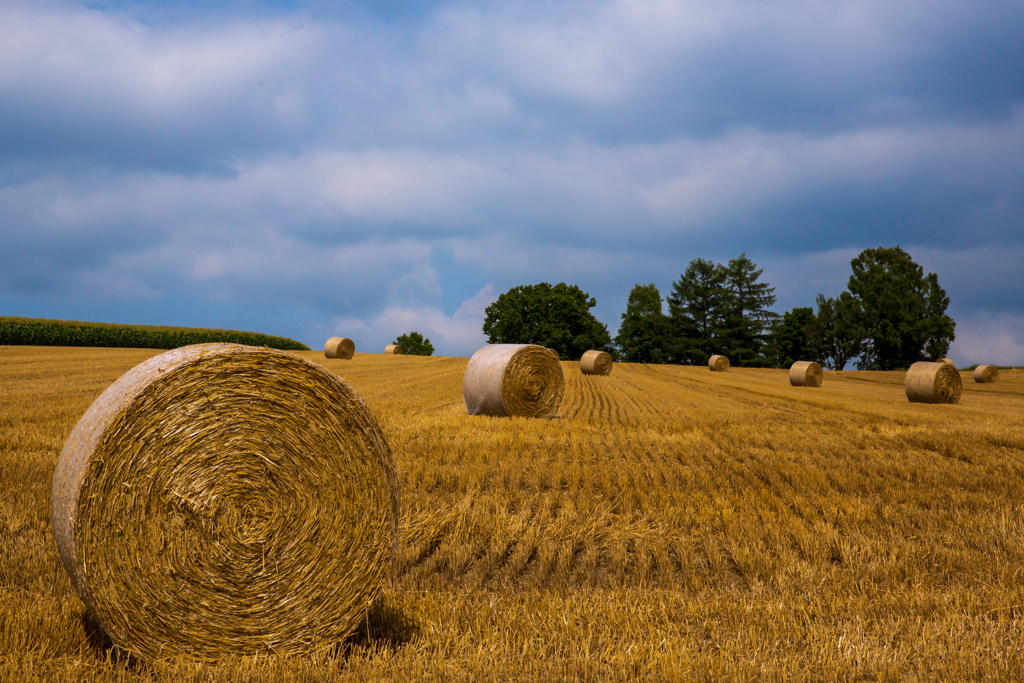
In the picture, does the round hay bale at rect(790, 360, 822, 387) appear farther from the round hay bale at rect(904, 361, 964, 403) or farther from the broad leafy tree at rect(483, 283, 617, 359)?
the broad leafy tree at rect(483, 283, 617, 359)

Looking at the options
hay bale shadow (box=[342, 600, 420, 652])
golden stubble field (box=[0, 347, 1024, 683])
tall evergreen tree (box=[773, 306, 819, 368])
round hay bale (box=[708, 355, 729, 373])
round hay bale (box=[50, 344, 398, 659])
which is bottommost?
hay bale shadow (box=[342, 600, 420, 652])

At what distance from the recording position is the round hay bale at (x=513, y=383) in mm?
13234

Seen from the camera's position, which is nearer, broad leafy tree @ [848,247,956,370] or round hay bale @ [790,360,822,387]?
round hay bale @ [790,360,822,387]

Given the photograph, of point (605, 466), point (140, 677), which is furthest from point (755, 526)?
point (140, 677)

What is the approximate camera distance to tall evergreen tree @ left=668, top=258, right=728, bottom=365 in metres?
67.8

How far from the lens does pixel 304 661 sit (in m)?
3.62

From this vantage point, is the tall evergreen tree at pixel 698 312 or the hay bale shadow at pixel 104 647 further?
the tall evergreen tree at pixel 698 312

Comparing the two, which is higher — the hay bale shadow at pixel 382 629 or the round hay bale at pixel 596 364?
the round hay bale at pixel 596 364

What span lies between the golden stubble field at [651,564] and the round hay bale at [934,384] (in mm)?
10707

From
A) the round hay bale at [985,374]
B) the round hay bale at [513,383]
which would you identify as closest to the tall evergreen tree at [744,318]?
the round hay bale at [985,374]

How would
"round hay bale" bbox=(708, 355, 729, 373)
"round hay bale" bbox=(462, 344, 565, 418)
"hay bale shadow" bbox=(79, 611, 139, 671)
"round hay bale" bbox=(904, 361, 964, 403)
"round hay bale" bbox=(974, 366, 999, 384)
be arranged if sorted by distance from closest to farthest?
"hay bale shadow" bbox=(79, 611, 139, 671), "round hay bale" bbox=(462, 344, 565, 418), "round hay bale" bbox=(904, 361, 964, 403), "round hay bale" bbox=(974, 366, 999, 384), "round hay bale" bbox=(708, 355, 729, 373)

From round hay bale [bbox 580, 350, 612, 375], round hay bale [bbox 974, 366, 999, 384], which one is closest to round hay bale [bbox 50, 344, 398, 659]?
round hay bale [bbox 580, 350, 612, 375]

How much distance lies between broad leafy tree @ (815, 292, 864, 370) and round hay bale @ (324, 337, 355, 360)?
46695 millimetres

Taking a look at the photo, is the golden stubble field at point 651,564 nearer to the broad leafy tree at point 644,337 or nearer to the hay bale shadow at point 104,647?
the hay bale shadow at point 104,647
